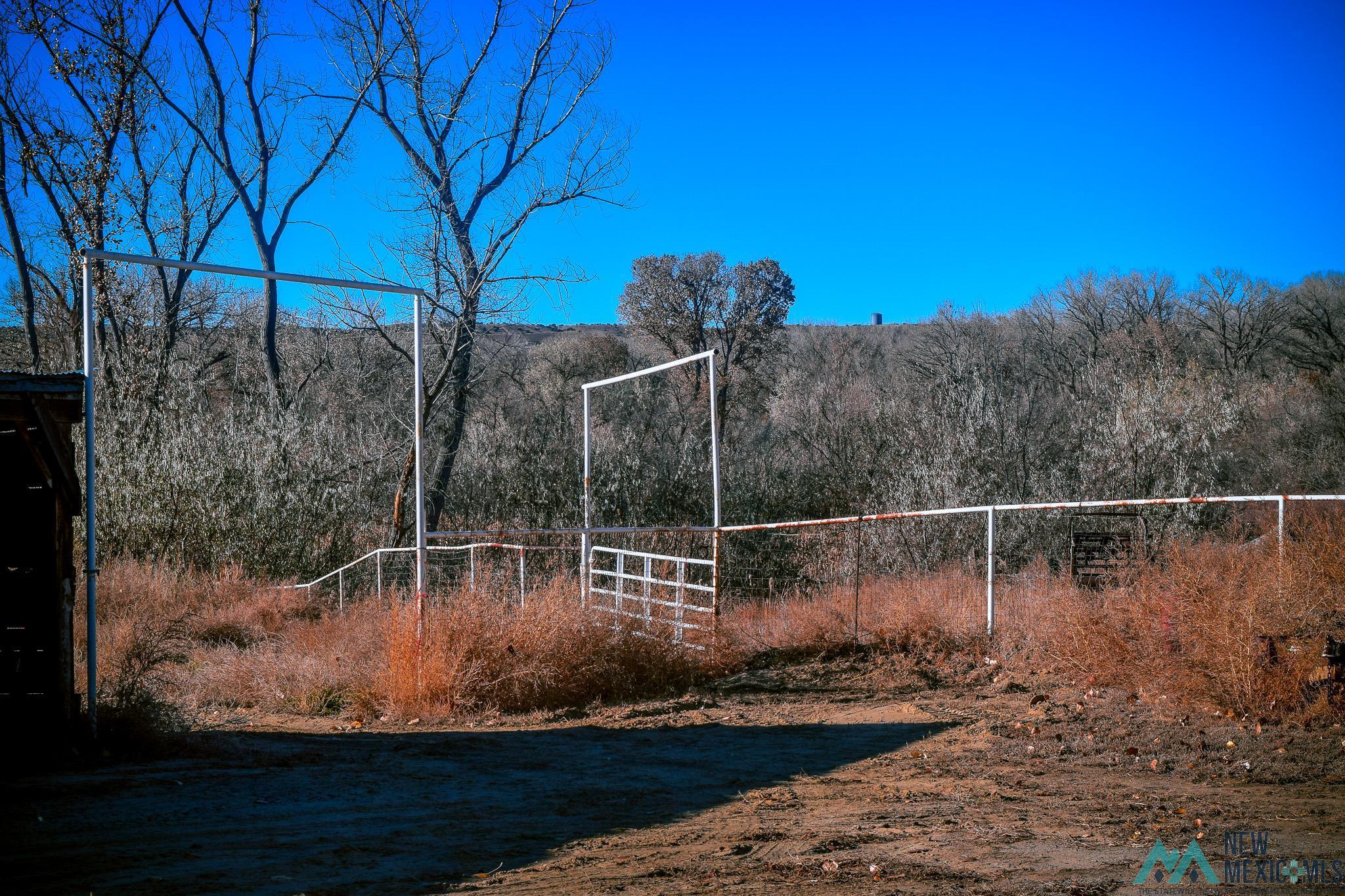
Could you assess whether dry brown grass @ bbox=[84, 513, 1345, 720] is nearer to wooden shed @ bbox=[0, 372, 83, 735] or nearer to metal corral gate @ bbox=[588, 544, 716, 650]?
metal corral gate @ bbox=[588, 544, 716, 650]

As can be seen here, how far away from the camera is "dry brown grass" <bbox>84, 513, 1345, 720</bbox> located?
7.44 m

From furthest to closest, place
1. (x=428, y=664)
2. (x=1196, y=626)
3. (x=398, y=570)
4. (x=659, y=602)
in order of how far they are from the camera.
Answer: (x=398, y=570), (x=659, y=602), (x=428, y=664), (x=1196, y=626)

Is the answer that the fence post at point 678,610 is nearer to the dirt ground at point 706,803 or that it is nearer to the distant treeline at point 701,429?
the dirt ground at point 706,803

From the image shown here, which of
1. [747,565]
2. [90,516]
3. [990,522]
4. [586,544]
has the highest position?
[90,516]

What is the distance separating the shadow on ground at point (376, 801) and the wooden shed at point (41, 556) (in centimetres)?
77

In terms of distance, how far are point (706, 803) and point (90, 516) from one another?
5182mm

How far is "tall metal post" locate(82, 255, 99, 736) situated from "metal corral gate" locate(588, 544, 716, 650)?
16.4 feet

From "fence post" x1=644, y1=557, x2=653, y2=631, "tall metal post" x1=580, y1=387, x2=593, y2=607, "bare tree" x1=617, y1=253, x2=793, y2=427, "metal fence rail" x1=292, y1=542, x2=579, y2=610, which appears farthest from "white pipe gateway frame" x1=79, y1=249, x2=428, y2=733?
"bare tree" x1=617, y1=253, x2=793, y2=427

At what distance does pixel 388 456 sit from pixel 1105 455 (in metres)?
17.1

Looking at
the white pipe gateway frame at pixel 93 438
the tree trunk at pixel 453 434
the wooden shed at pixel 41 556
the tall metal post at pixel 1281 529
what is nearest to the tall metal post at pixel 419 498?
the white pipe gateway frame at pixel 93 438

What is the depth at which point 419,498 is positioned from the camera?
10.2 m

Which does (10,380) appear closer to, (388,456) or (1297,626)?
(1297,626)

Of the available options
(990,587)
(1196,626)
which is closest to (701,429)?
(990,587)

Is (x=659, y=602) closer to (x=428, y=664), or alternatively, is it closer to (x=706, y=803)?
(x=428, y=664)
